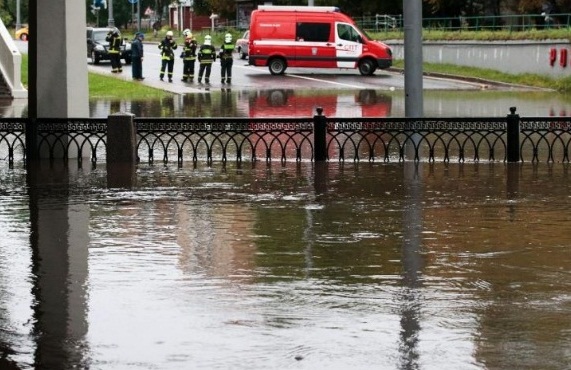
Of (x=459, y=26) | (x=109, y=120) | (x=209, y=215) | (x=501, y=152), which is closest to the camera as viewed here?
(x=209, y=215)

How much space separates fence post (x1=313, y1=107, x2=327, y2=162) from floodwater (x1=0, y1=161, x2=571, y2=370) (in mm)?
2302

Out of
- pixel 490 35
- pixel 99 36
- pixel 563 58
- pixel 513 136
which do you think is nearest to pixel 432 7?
pixel 490 35

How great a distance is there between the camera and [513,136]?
2020cm

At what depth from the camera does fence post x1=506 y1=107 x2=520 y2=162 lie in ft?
65.2

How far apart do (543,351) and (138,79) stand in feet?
133

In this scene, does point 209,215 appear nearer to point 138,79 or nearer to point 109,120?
point 109,120

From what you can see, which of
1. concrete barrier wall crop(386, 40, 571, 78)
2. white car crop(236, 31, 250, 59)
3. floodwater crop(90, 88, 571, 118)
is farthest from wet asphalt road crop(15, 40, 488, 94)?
white car crop(236, 31, 250, 59)

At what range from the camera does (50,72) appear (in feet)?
69.9

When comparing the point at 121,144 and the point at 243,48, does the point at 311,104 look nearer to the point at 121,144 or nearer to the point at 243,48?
the point at 121,144

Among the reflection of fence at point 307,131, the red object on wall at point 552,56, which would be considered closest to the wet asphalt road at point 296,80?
the red object on wall at point 552,56

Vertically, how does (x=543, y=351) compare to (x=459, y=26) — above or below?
below

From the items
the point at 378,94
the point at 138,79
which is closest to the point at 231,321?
the point at 378,94

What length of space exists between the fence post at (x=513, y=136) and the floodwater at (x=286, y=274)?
2.00 meters

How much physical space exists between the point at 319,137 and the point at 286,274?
980cm
